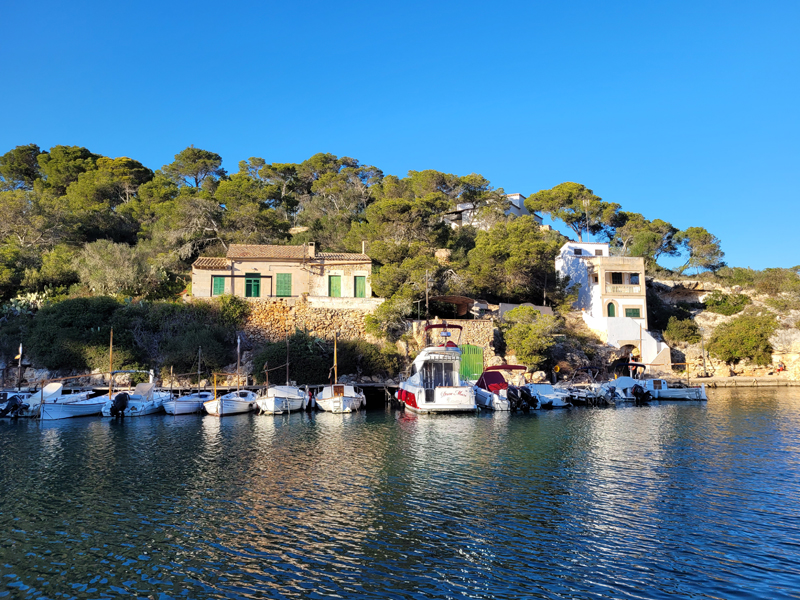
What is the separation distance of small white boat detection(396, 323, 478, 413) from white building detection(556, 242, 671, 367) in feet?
65.1

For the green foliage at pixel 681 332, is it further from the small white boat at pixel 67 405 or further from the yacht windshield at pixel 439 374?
the small white boat at pixel 67 405

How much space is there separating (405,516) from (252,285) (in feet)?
98.8

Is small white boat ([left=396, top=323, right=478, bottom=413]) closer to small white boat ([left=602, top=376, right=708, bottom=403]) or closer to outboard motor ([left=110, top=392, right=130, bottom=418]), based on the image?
small white boat ([left=602, top=376, right=708, bottom=403])

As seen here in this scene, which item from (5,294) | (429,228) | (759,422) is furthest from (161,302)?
(759,422)

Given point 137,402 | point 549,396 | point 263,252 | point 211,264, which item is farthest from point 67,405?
point 549,396

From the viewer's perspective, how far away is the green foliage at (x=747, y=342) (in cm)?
4622

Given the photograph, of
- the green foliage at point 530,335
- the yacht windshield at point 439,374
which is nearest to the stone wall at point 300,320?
the yacht windshield at point 439,374

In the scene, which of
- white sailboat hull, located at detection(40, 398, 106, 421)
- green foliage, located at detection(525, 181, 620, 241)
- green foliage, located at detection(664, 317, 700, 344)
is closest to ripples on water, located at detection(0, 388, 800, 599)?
white sailboat hull, located at detection(40, 398, 106, 421)

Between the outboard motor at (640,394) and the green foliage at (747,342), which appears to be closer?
the outboard motor at (640,394)

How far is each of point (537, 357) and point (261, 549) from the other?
29.6 meters

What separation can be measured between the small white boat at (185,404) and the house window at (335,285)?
12169 millimetres

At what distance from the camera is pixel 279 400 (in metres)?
30.3

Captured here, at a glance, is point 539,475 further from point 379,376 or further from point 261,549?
point 379,376

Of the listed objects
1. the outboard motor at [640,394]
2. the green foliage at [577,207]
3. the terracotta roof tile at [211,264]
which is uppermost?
the green foliage at [577,207]
